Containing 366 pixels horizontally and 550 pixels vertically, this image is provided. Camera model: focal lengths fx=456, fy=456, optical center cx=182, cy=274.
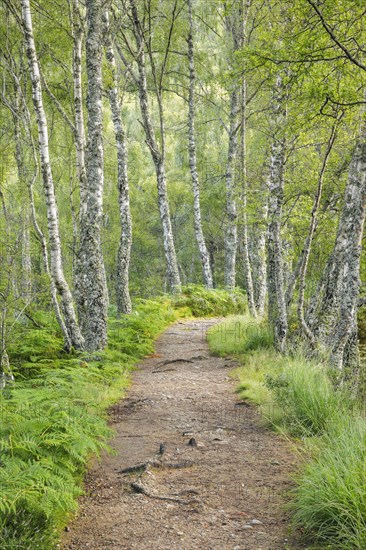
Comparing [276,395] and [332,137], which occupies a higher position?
[332,137]

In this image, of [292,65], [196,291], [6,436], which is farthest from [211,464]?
[196,291]

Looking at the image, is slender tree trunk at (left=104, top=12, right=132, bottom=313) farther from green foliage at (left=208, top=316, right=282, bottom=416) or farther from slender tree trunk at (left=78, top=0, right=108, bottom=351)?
slender tree trunk at (left=78, top=0, right=108, bottom=351)

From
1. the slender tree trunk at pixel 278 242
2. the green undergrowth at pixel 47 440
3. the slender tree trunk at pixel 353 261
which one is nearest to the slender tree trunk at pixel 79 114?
the green undergrowth at pixel 47 440

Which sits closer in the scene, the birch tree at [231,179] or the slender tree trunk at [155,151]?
the slender tree trunk at [155,151]

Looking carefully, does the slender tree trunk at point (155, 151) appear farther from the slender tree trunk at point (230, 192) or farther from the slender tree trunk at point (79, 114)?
the slender tree trunk at point (79, 114)

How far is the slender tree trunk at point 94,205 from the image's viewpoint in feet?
25.8

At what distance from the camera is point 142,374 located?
27.2 ft

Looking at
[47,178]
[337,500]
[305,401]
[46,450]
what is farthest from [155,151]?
[337,500]

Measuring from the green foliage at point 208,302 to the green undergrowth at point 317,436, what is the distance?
609 cm

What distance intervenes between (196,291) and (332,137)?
31.1ft

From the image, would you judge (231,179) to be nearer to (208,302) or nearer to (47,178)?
(208,302)

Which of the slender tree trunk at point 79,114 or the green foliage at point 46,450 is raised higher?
the slender tree trunk at point 79,114

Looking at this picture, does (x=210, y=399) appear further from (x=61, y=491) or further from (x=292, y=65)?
Result: (x=292, y=65)

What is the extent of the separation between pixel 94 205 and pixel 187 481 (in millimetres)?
5196
